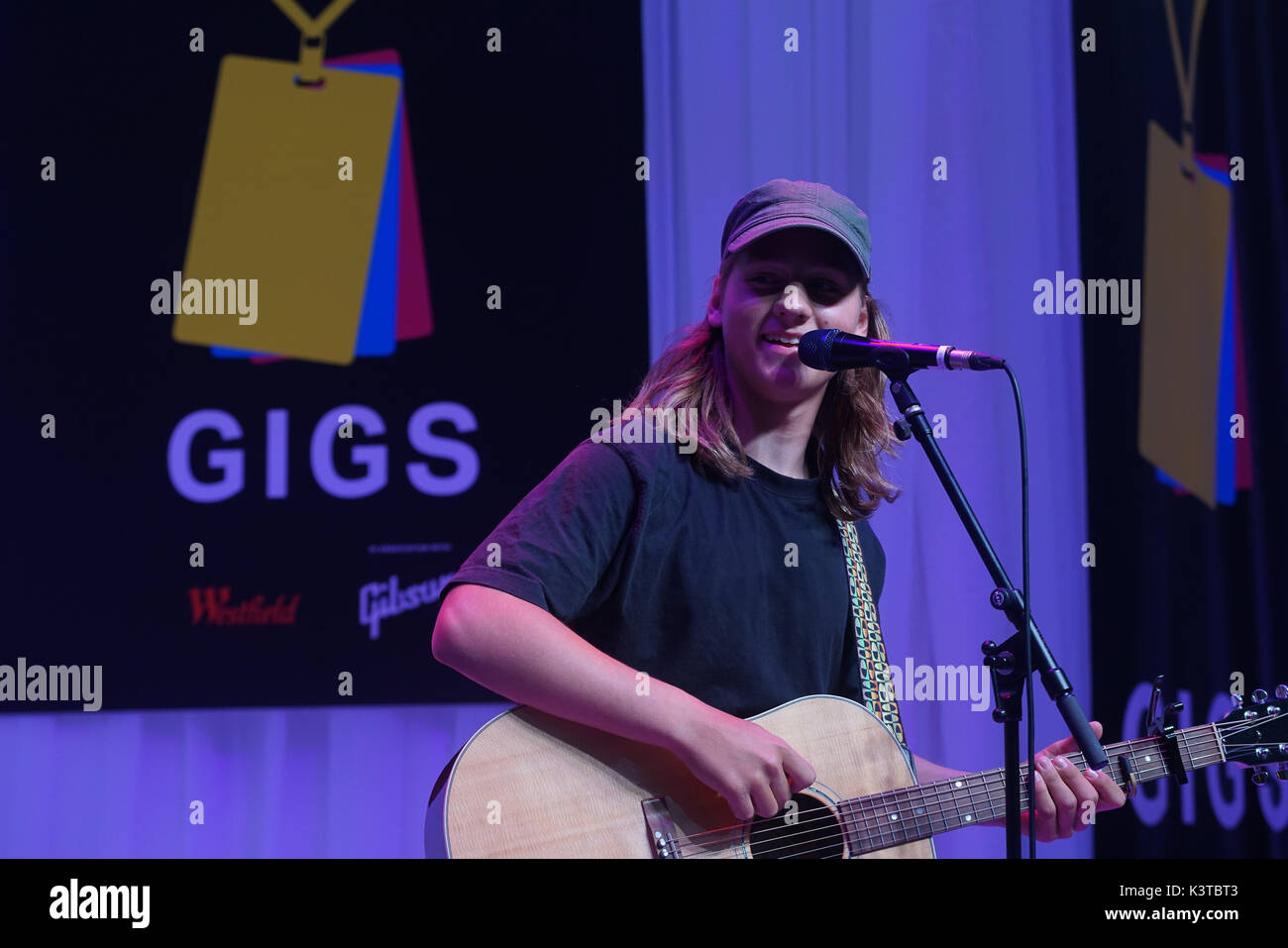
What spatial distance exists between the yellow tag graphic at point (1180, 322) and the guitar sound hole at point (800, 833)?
200cm

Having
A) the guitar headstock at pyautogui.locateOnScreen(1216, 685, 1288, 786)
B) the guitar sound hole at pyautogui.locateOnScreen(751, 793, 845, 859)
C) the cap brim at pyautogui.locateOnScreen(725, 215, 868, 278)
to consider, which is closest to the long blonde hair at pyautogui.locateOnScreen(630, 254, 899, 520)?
the cap brim at pyautogui.locateOnScreen(725, 215, 868, 278)

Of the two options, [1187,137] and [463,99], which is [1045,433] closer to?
[1187,137]

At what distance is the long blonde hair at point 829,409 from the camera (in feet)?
7.47

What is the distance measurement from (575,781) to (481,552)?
0.43 meters

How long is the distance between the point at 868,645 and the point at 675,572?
0.49 metres

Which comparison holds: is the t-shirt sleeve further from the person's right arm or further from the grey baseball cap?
the grey baseball cap

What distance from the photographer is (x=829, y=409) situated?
8.06 feet

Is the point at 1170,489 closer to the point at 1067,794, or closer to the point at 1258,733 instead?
the point at 1258,733

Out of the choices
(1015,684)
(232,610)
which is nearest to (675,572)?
(1015,684)

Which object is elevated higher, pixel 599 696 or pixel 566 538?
pixel 566 538

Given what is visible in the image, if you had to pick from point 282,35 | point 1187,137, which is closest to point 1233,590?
point 1187,137

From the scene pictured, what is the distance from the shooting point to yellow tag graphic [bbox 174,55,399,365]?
3408mm

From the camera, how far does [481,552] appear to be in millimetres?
2010

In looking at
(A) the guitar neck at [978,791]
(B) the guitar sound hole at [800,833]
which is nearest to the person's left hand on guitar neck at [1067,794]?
(A) the guitar neck at [978,791]
